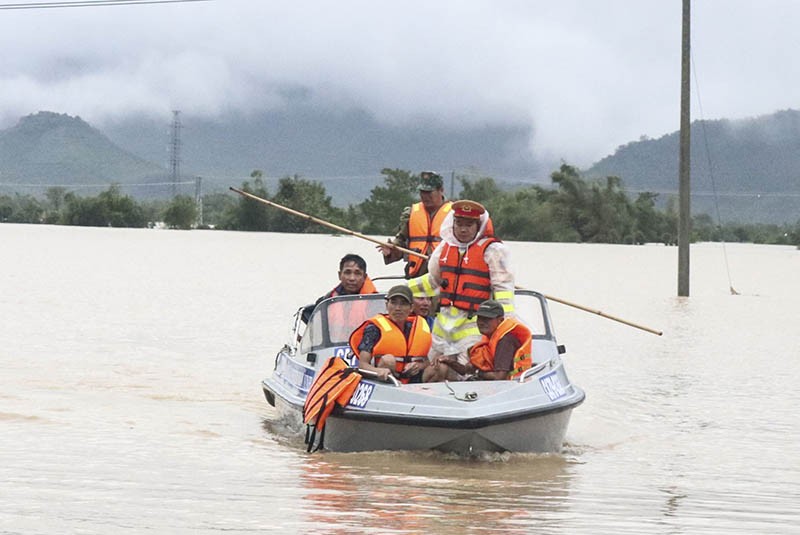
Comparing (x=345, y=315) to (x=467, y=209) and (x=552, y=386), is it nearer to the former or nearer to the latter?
(x=467, y=209)

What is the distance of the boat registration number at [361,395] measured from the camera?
11341mm

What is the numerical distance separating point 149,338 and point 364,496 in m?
13.6

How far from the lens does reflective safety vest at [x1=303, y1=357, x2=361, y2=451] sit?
1142 centimetres

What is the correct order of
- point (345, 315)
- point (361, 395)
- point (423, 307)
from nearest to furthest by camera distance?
point (361, 395), point (423, 307), point (345, 315)

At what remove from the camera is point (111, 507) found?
9109mm

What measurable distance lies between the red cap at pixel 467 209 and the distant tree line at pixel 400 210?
3371 inches

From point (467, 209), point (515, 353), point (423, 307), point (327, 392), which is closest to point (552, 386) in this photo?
point (515, 353)

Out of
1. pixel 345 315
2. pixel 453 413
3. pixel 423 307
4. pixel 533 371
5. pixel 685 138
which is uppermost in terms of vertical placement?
pixel 685 138

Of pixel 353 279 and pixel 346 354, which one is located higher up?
pixel 353 279

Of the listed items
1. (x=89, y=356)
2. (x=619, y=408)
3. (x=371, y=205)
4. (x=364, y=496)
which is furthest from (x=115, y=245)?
(x=364, y=496)

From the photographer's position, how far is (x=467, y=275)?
12.1 metres

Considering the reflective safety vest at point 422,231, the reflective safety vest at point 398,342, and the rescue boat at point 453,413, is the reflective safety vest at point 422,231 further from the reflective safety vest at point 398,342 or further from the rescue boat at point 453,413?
the reflective safety vest at point 398,342

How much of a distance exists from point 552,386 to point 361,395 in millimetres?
1606

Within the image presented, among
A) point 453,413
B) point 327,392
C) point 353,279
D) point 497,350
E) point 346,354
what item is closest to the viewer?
point 453,413
